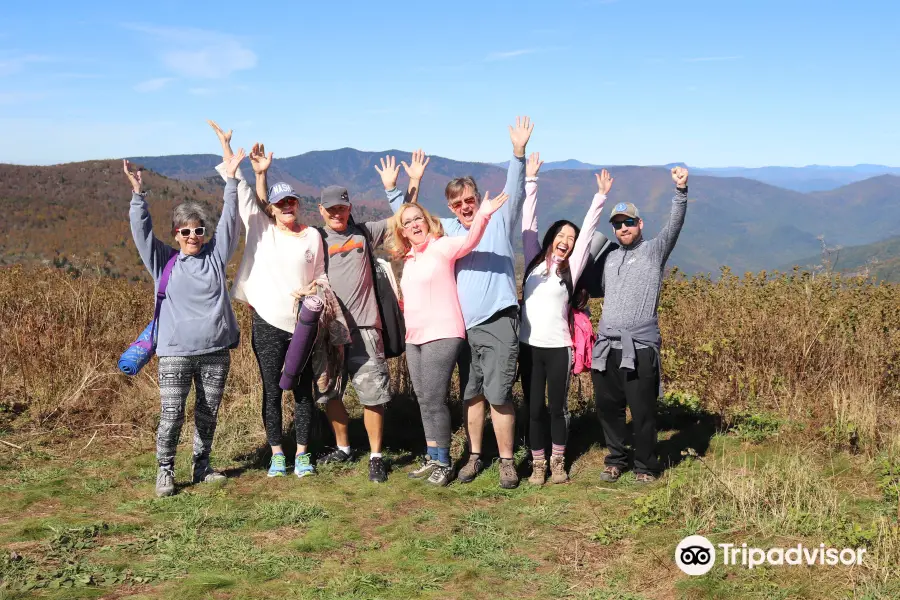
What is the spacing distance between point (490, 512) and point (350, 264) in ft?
6.37

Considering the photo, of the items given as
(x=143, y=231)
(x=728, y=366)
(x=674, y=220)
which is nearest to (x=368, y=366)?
(x=143, y=231)

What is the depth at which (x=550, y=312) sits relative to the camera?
193 inches

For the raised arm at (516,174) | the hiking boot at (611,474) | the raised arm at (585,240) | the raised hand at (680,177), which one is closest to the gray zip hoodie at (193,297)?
the raised arm at (516,174)

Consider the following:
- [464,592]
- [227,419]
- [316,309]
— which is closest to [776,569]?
[464,592]

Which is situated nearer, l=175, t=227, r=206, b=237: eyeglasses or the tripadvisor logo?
the tripadvisor logo

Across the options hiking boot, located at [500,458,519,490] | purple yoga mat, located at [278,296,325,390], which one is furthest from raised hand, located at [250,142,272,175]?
hiking boot, located at [500,458,519,490]

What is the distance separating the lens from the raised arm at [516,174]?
4.89 metres

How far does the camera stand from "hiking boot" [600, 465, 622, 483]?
16.5ft

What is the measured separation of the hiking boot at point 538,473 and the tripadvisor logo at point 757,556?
1440 millimetres

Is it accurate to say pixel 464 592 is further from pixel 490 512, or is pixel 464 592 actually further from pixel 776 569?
pixel 776 569

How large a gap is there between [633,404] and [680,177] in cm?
154

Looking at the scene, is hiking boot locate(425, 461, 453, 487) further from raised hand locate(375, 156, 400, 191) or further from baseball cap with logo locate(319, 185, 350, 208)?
raised hand locate(375, 156, 400, 191)

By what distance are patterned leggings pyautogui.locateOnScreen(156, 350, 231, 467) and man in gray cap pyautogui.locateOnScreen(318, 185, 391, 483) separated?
0.90m

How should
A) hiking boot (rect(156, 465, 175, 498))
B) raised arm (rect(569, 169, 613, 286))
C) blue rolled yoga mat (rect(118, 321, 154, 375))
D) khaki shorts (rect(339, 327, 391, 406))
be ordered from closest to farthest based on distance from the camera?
blue rolled yoga mat (rect(118, 321, 154, 375)) < hiking boot (rect(156, 465, 175, 498)) < raised arm (rect(569, 169, 613, 286)) < khaki shorts (rect(339, 327, 391, 406))
